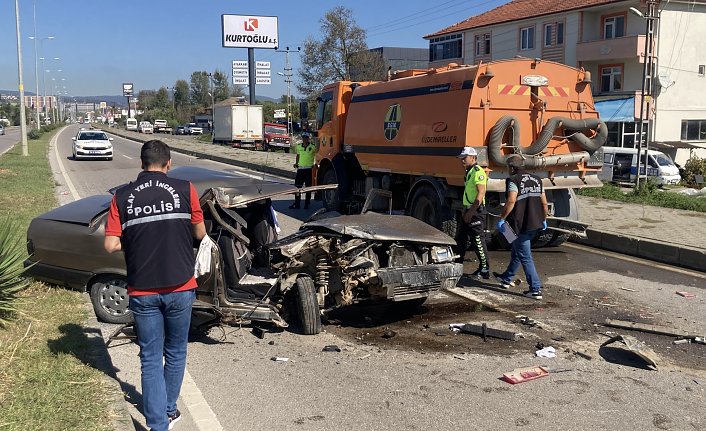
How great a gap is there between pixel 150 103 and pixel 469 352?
14318cm

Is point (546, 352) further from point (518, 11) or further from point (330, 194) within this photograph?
point (518, 11)

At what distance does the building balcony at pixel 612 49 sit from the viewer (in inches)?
1420

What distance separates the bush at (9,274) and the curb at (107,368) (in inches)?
26.2

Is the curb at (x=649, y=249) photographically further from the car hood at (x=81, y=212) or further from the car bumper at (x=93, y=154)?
the car bumper at (x=93, y=154)

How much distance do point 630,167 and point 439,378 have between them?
70.9 ft

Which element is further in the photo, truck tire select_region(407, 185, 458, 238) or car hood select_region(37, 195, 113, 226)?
truck tire select_region(407, 185, 458, 238)

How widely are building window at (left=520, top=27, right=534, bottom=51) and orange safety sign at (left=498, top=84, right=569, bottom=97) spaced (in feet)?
121

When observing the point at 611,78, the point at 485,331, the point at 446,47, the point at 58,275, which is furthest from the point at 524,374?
the point at 446,47

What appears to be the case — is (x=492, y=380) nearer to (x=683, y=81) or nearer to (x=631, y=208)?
(x=631, y=208)

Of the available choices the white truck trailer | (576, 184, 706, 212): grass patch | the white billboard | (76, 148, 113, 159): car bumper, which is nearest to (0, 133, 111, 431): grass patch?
(576, 184, 706, 212): grass patch

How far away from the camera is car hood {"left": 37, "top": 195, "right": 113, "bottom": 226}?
6.65 m

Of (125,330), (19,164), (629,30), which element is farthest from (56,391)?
(629,30)

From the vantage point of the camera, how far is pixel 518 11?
46.4 m

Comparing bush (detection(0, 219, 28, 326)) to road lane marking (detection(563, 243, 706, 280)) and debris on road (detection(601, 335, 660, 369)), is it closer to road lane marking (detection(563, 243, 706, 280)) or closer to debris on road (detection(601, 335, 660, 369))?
debris on road (detection(601, 335, 660, 369))
